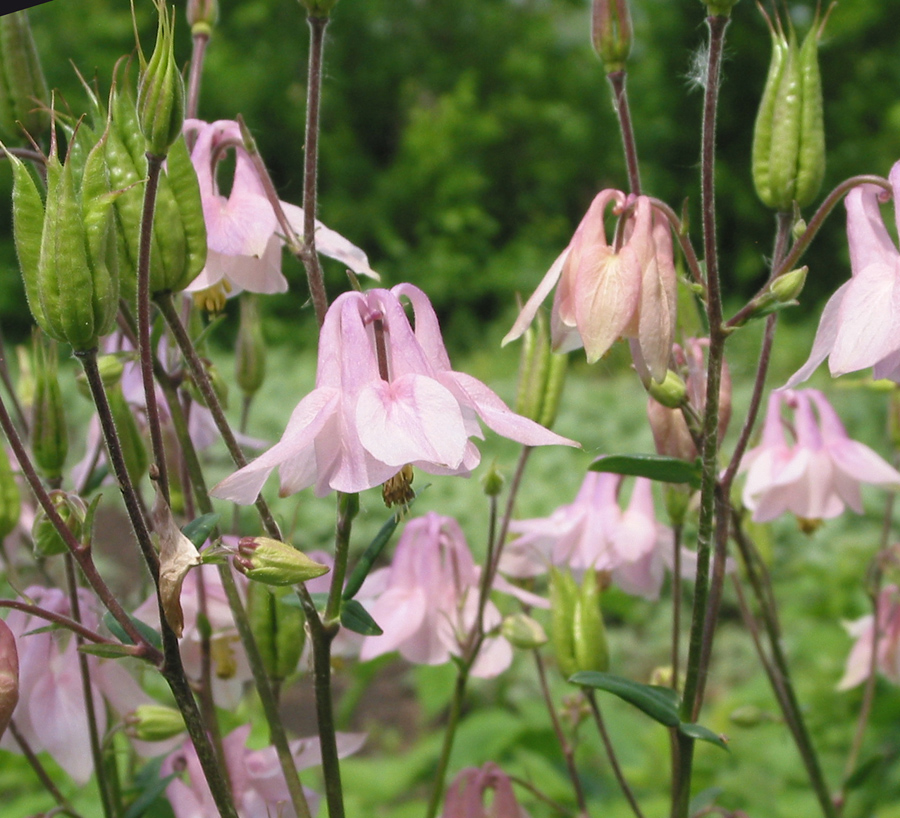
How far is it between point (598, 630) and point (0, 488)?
455 mm

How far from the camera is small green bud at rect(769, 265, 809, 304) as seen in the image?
0.55m

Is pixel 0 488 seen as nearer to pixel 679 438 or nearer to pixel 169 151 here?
pixel 169 151

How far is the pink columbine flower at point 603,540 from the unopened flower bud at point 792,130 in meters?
0.32

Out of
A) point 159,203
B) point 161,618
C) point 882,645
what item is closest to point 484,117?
point 882,645

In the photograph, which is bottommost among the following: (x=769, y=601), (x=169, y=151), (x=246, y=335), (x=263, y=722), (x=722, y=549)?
(x=263, y=722)

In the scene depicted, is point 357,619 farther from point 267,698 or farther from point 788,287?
point 788,287

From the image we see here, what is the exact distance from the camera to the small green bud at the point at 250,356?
2.95 ft

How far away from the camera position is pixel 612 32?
0.65 m

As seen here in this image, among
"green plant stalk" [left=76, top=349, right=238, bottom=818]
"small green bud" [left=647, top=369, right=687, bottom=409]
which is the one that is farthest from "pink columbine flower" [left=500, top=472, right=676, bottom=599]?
"green plant stalk" [left=76, top=349, right=238, bottom=818]

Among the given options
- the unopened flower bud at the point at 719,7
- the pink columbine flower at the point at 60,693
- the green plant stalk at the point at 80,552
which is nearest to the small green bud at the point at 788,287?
the unopened flower bud at the point at 719,7

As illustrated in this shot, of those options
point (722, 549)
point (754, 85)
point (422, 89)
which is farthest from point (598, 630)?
point (422, 89)

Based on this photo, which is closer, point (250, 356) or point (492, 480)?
point (492, 480)

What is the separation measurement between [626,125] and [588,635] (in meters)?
0.35

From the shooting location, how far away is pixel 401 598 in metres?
0.82
